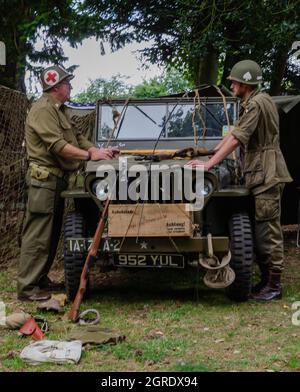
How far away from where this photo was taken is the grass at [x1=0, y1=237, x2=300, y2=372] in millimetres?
3887

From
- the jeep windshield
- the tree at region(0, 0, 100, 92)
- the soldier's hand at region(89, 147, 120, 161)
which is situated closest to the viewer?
the soldier's hand at region(89, 147, 120, 161)

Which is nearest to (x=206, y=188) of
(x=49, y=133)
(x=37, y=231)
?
(x=49, y=133)

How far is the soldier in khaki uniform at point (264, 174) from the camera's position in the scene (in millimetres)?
5562

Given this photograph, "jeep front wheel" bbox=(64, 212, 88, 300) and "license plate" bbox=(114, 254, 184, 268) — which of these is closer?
"license plate" bbox=(114, 254, 184, 268)

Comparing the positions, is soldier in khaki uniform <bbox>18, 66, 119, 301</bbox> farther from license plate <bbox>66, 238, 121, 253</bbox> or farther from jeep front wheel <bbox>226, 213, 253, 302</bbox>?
Result: jeep front wheel <bbox>226, 213, 253, 302</bbox>

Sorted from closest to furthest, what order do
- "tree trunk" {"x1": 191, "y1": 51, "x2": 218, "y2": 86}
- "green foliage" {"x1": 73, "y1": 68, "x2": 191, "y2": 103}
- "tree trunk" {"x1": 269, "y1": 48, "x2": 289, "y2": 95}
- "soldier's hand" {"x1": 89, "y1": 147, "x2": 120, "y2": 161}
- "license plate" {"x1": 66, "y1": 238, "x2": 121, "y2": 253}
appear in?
"license plate" {"x1": 66, "y1": 238, "x2": 121, "y2": 253} < "soldier's hand" {"x1": 89, "y1": 147, "x2": 120, "y2": 161} < "tree trunk" {"x1": 269, "y1": 48, "x2": 289, "y2": 95} < "tree trunk" {"x1": 191, "y1": 51, "x2": 218, "y2": 86} < "green foliage" {"x1": 73, "y1": 68, "x2": 191, "y2": 103}

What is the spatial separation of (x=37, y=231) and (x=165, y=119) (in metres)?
1.70

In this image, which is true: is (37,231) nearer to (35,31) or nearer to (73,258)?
(73,258)

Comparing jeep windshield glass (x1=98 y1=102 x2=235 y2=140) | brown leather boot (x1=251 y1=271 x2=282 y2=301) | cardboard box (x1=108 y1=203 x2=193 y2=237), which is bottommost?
brown leather boot (x1=251 y1=271 x2=282 y2=301)

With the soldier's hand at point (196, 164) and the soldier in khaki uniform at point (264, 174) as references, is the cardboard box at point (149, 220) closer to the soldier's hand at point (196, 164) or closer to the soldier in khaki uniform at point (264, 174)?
the soldier's hand at point (196, 164)

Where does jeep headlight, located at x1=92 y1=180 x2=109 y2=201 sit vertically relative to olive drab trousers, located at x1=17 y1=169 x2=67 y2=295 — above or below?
above

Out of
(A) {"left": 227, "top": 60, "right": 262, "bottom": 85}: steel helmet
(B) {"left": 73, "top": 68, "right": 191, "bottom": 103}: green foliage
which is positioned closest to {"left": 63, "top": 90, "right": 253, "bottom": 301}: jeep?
(A) {"left": 227, "top": 60, "right": 262, "bottom": 85}: steel helmet

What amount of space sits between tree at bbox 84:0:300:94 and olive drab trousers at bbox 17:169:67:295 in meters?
4.51

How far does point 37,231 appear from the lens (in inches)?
227
